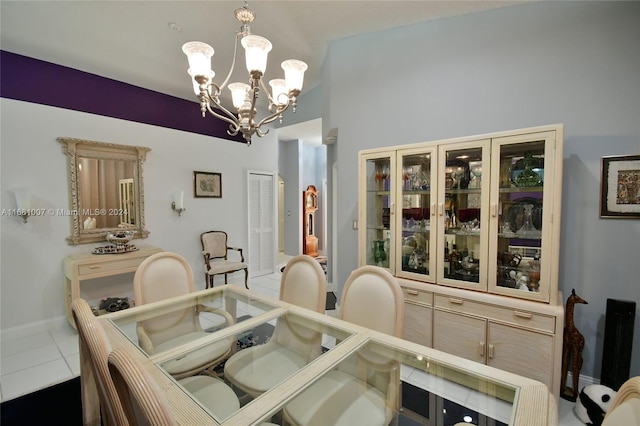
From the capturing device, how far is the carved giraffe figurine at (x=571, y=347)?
1945mm

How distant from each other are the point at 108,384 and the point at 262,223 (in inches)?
179

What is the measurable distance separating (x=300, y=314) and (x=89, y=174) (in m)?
3.36

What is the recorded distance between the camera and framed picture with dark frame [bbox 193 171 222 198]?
173 inches

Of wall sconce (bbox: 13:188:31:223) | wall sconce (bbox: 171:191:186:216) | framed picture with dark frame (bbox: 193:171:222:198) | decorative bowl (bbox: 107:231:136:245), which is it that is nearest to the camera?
wall sconce (bbox: 13:188:31:223)

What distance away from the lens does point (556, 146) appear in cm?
186

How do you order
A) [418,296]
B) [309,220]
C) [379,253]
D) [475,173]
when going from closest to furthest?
[475,173], [418,296], [379,253], [309,220]

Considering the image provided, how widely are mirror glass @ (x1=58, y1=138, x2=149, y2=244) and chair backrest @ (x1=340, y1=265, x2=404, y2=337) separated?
333cm

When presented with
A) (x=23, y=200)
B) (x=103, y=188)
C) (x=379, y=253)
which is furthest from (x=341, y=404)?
(x=103, y=188)

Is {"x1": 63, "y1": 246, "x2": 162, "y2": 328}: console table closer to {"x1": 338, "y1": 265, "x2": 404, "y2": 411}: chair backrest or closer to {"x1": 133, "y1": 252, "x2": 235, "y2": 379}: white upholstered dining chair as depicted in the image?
{"x1": 133, "y1": 252, "x2": 235, "y2": 379}: white upholstered dining chair

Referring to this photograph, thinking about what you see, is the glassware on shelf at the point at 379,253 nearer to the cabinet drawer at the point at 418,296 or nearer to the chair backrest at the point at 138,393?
the cabinet drawer at the point at 418,296

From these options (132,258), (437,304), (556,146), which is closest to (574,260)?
(556,146)

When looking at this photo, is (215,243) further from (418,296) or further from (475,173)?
(475,173)

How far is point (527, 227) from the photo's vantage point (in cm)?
207

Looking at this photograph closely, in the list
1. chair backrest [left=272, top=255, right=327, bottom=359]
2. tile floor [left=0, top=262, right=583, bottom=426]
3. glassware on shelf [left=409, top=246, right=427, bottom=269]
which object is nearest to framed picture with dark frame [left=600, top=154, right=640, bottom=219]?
glassware on shelf [left=409, top=246, right=427, bottom=269]
